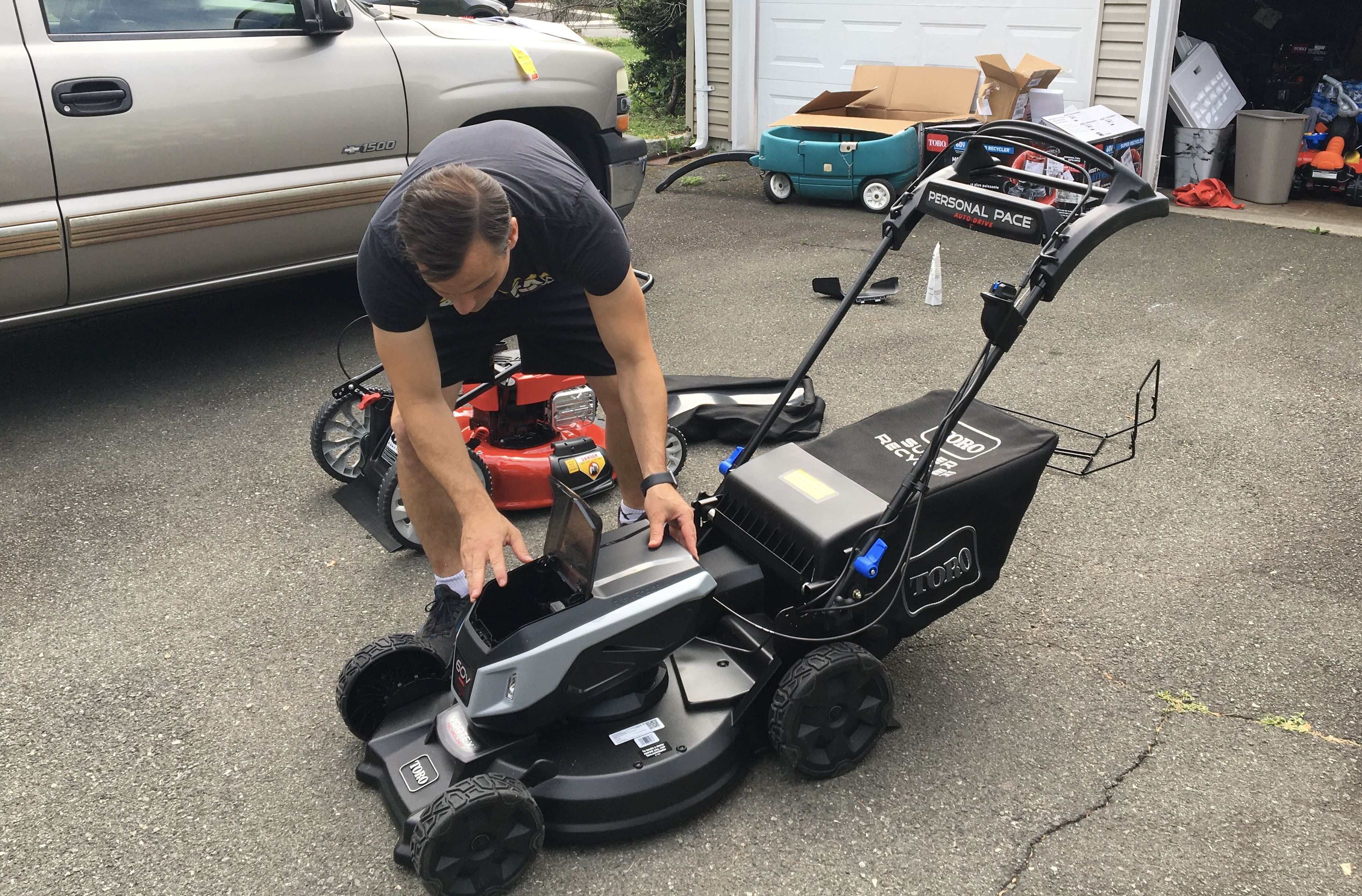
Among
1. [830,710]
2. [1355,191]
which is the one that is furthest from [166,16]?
[1355,191]

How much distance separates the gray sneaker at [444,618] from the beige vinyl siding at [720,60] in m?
7.70

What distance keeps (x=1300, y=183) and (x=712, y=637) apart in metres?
7.42

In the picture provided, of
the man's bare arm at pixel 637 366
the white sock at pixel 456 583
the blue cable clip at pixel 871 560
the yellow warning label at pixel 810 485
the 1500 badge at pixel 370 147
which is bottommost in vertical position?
the white sock at pixel 456 583

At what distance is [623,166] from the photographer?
5867mm

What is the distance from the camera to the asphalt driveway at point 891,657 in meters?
2.41

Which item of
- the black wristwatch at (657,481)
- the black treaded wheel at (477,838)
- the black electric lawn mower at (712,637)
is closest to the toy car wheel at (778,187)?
the black electric lawn mower at (712,637)

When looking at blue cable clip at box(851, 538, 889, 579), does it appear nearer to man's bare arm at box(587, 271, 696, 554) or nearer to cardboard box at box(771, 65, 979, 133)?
man's bare arm at box(587, 271, 696, 554)

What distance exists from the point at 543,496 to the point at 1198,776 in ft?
7.22

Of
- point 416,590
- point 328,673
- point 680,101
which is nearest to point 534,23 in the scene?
point 416,590

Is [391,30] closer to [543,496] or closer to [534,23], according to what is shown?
[534,23]

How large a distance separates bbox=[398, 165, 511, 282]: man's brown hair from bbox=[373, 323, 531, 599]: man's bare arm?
15.6 inches

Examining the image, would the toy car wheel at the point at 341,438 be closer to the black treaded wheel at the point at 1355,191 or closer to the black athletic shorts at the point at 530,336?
the black athletic shorts at the point at 530,336

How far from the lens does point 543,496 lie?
385 centimetres

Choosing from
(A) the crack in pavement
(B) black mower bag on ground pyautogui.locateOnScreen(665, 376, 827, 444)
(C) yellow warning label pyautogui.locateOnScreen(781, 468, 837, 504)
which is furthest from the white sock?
(A) the crack in pavement
